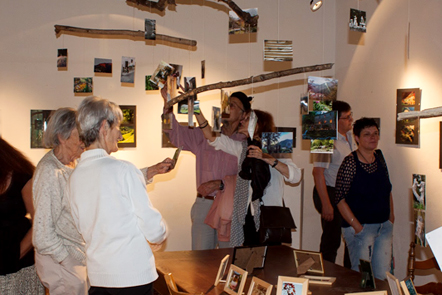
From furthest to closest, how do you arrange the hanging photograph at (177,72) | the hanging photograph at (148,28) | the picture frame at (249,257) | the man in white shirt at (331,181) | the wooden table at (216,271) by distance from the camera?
the man in white shirt at (331,181) → the hanging photograph at (177,72) → the hanging photograph at (148,28) → the picture frame at (249,257) → the wooden table at (216,271)

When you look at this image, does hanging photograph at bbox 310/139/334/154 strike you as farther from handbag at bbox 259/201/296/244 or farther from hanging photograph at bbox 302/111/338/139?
handbag at bbox 259/201/296/244

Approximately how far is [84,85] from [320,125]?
2.14 m

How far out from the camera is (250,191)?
→ 3.31m

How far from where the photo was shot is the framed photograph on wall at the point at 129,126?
424 centimetres

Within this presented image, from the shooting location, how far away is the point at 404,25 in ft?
12.4

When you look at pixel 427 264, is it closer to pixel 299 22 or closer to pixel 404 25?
pixel 404 25

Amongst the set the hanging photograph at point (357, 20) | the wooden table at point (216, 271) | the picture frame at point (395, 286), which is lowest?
the wooden table at point (216, 271)

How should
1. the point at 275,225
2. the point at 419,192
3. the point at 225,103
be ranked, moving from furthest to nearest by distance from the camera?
1. the point at 225,103
2. the point at 275,225
3. the point at 419,192

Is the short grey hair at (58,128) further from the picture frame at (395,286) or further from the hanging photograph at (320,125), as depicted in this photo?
the picture frame at (395,286)

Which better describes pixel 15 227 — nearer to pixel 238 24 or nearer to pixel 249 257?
pixel 249 257

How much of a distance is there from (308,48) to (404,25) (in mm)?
1084

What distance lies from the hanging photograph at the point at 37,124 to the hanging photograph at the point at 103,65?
Result: 2.11 feet

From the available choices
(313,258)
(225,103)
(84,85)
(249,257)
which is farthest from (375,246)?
(84,85)

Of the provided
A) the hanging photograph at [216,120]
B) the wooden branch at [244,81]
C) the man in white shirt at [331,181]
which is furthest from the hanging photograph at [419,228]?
the hanging photograph at [216,120]
